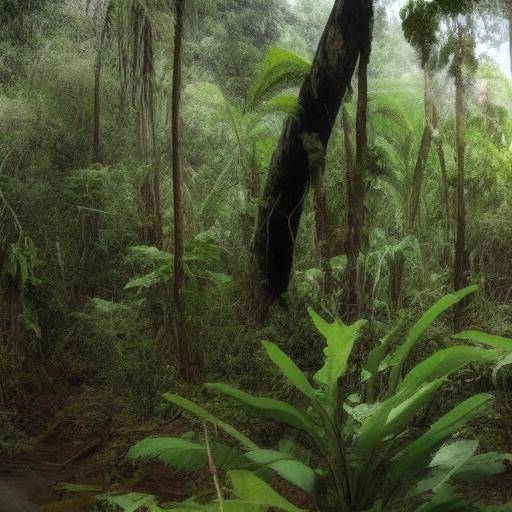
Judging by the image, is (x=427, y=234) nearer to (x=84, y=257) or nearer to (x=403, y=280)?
(x=403, y=280)

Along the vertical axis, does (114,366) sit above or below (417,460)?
below

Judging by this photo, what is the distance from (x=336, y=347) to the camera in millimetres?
2377

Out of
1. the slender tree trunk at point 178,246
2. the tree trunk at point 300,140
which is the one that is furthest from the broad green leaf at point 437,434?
the tree trunk at point 300,140

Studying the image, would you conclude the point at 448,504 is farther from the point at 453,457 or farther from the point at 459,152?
the point at 459,152

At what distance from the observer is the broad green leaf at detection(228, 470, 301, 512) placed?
1.92m

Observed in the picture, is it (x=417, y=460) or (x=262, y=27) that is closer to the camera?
(x=417, y=460)

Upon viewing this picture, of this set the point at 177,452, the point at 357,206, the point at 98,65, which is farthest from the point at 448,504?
the point at 98,65

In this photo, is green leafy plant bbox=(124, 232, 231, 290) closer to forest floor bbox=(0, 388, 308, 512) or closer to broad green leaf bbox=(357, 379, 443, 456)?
forest floor bbox=(0, 388, 308, 512)

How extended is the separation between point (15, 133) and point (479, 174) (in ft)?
21.6

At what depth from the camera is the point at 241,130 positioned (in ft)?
21.7

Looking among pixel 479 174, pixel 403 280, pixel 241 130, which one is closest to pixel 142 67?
pixel 241 130

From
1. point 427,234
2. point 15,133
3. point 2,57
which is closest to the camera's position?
point 15,133

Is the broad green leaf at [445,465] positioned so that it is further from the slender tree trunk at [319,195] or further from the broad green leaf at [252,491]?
the slender tree trunk at [319,195]

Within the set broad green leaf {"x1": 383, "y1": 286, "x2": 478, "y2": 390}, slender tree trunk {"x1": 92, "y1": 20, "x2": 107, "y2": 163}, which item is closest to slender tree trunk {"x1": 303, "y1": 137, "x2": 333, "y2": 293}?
broad green leaf {"x1": 383, "y1": 286, "x2": 478, "y2": 390}
